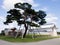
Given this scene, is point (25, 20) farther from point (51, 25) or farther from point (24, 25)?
point (51, 25)

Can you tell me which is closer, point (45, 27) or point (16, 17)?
point (16, 17)

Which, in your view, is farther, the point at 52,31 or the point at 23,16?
the point at 52,31

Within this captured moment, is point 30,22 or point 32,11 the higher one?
point 32,11

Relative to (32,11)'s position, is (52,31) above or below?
below

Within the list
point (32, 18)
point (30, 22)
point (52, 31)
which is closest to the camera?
point (30, 22)

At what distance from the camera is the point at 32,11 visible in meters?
27.9

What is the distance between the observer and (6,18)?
30.0 m

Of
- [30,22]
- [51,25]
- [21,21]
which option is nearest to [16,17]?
[21,21]

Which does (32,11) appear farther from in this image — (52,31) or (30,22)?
(52,31)

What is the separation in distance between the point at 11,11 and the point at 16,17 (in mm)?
1601

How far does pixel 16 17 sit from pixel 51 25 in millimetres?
14131

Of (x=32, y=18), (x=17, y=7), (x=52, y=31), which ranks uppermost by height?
(x=17, y=7)

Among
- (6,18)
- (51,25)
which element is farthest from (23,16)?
(51,25)

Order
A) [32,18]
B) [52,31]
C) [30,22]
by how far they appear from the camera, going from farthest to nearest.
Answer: [52,31] → [32,18] → [30,22]
